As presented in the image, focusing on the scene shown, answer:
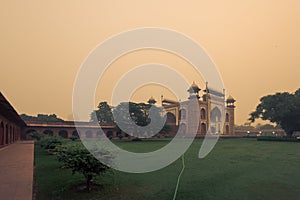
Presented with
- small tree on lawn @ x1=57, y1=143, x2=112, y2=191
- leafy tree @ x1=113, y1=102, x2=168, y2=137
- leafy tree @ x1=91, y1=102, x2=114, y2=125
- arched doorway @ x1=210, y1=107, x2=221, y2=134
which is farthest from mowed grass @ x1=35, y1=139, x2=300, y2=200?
leafy tree @ x1=91, y1=102, x2=114, y2=125

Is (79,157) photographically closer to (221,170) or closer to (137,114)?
(221,170)

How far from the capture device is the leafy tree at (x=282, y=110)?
35656 mm

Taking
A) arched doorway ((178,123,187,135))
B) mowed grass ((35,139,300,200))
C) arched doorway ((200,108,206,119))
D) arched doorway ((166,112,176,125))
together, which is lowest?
arched doorway ((178,123,187,135))

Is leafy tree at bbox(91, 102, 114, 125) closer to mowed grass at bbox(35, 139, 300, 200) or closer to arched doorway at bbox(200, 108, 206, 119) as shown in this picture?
arched doorway at bbox(200, 108, 206, 119)

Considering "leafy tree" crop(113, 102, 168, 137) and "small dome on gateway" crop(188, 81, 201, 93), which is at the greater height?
"small dome on gateway" crop(188, 81, 201, 93)

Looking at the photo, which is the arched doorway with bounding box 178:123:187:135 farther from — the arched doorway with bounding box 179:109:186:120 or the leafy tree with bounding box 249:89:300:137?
the leafy tree with bounding box 249:89:300:137

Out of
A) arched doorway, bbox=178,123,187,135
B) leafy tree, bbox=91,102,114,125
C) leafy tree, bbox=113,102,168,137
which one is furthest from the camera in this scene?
leafy tree, bbox=91,102,114,125

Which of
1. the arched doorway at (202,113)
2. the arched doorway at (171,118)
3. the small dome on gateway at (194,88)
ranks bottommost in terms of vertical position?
the arched doorway at (171,118)

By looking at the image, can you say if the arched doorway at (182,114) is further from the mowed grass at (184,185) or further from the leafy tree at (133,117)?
the mowed grass at (184,185)

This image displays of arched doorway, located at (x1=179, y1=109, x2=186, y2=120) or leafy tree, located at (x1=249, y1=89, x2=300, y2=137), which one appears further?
arched doorway, located at (x1=179, y1=109, x2=186, y2=120)

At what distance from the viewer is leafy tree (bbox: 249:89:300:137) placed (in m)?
35.7

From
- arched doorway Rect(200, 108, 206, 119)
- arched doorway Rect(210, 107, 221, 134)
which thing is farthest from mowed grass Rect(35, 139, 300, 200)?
arched doorway Rect(210, 107, 221, 134)

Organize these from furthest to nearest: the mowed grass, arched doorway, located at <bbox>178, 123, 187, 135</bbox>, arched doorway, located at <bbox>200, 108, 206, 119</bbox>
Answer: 1. arched doorway, located at <bbox>178, 123, 187, 135</bbox>
2. arched doorway, located at <bbox>200, 108, 206, 119</bbox>
3. the mowed grass

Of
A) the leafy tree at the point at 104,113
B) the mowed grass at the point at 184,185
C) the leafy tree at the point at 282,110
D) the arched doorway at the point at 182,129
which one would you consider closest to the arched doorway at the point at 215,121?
the arched doorway at the point at 182,129
